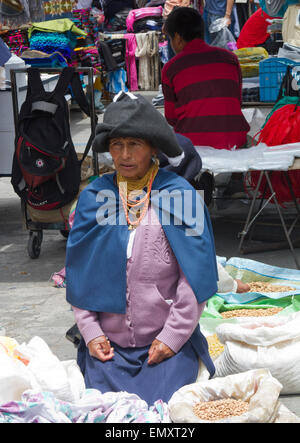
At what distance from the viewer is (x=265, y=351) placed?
3195mm

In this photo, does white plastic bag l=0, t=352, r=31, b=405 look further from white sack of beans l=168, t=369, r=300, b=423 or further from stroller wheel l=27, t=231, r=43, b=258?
stroller wheel l=27, t=231, r=43, b=258

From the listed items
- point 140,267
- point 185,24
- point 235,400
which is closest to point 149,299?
point 140,267

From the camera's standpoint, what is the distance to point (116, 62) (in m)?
12.0

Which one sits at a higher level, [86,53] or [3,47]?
[3,47]

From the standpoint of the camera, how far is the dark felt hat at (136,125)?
8.90 ft

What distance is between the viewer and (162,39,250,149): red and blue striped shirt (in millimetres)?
5375

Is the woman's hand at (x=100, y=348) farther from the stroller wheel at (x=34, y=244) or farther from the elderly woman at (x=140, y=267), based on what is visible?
the stroller wheel at (x=34, y=244)

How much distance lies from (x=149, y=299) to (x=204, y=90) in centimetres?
291

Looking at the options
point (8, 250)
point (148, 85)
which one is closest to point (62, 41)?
point (148, 85)

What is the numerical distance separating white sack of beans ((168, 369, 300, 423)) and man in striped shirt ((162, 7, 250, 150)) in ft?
9.46

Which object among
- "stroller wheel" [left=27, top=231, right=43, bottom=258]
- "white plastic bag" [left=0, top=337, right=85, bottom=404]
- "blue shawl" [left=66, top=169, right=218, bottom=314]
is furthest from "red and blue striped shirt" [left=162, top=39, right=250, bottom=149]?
"white plastic bag" [left=0, top=337, right=85, bottom=404]

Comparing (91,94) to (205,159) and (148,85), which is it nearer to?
(205,159)

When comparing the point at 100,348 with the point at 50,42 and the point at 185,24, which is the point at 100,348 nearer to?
the point at 185,24

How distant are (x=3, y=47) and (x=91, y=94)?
1.38 meters
